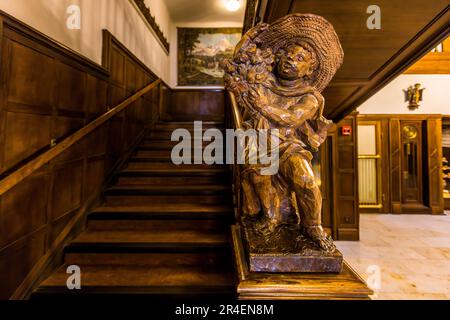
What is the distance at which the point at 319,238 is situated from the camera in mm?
1017

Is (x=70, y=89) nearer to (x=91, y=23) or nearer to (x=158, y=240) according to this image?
(x=91, y=23)

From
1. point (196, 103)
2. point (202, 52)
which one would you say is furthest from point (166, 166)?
point (202, 52)

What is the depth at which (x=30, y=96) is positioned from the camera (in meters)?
1.61

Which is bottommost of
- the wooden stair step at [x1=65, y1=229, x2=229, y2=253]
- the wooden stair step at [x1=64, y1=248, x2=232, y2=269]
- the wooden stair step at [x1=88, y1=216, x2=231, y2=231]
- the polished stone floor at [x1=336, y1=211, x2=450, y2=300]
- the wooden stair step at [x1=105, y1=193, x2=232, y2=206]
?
the polished stone floor at [x1=336, y1=211, x2=450, y2=300]

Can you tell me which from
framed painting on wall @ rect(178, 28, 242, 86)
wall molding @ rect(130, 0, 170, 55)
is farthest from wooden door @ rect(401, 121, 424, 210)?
wall molding @ rect(130, 0, 170, 55)

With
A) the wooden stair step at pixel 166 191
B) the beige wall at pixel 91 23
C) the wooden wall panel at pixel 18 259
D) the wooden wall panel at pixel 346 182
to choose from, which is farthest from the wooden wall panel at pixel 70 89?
the wooden wall panel at pixel 346 182

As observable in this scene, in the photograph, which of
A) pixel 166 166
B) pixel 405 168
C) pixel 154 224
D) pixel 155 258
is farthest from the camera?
pixel 405 168

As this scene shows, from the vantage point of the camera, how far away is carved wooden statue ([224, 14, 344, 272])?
1051mm

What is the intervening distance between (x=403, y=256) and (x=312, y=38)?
344 centimetres

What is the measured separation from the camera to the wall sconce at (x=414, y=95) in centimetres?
580

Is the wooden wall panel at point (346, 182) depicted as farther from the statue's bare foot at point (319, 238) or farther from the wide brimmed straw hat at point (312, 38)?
the statue's bare foot at point (319, 238)

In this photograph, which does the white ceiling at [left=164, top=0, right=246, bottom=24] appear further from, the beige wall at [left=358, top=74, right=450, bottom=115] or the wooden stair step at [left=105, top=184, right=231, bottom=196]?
the wooden stair step at [left=105, top=184, right=231, bottom=196]

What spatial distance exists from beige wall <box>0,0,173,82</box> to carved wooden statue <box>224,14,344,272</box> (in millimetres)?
1425

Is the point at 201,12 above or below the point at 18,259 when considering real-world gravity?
above
